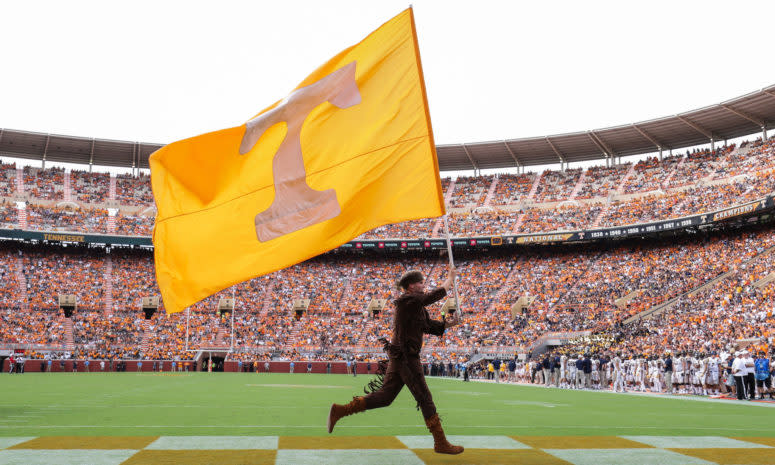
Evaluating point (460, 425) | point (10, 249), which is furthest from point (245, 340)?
point (460, 425)

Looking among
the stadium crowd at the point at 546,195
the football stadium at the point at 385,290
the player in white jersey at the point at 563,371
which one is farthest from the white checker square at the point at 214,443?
the stadium crowd at the point at 546,195

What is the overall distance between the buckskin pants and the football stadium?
0.02 meters

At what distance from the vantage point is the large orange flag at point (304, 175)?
716 centimetres

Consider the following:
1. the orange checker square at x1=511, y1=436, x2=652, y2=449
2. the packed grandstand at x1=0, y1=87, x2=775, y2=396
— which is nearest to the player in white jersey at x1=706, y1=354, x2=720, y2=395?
the packed grandstand at x1=0, y1=87, x2=775, y2=396

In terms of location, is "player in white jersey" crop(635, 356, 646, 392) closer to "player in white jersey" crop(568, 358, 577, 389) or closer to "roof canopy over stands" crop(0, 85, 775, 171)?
"player in white jersey" crop(568, 358, 577, 389)

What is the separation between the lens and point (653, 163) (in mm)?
57719

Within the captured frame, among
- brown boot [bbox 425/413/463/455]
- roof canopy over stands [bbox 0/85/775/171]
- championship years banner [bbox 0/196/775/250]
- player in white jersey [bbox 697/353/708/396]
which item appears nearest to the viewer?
brown boot [bbox 425/413/463/455]

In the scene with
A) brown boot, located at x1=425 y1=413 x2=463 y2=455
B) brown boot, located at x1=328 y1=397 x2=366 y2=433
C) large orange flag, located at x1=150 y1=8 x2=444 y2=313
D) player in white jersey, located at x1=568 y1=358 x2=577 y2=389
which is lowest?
player in white jersey, located at x1=568 y1=358 x2=577 y2=389

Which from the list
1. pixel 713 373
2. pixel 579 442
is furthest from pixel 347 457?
pixel 713 373

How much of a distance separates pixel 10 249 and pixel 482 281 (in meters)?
42.9

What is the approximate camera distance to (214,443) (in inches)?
272

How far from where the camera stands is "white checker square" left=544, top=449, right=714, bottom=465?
223 inches

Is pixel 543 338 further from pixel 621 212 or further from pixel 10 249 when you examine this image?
pixel 10 249

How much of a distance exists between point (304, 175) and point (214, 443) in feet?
11.0
